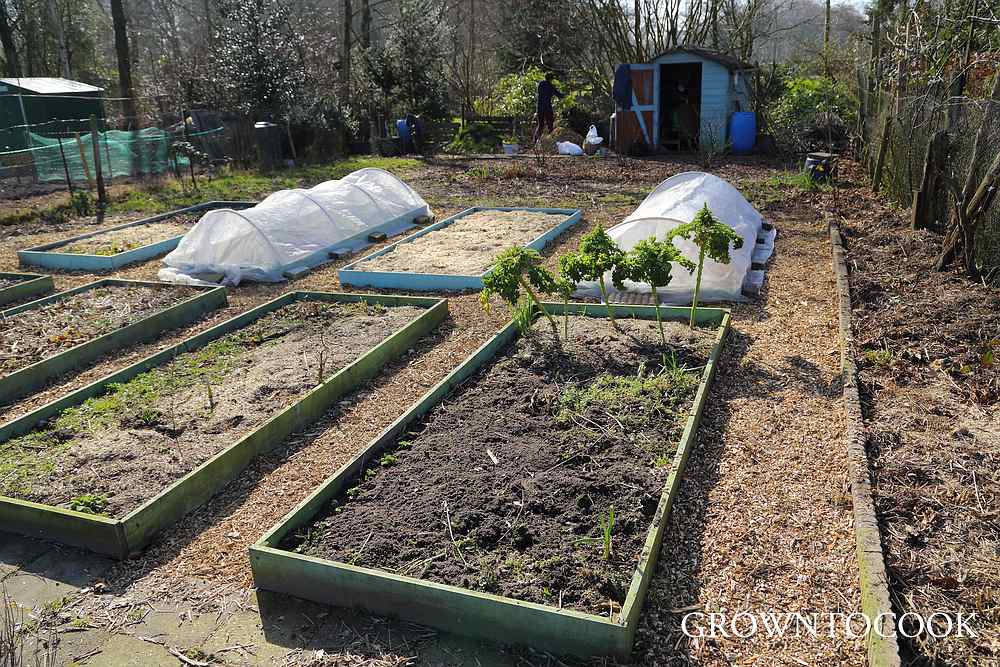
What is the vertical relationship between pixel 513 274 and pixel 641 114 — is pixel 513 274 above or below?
below

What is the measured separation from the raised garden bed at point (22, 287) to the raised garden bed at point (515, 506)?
5.19m

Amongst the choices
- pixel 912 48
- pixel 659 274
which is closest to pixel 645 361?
pixel 659 274

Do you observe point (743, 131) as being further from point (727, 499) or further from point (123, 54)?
point (123, 54)

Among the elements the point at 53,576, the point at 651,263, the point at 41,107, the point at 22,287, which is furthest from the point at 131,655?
the point at 41,107

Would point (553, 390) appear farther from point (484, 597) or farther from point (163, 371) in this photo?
point (163, 371)

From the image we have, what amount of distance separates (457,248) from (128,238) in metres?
4.43

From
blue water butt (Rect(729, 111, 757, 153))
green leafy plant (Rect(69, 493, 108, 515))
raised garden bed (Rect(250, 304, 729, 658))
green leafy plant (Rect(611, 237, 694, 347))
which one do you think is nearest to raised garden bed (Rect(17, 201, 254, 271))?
green leafy plant (Rect(69, 493, 108, 515))

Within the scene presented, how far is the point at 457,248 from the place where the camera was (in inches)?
330

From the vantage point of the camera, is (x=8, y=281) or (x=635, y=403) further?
(x=8, y=281)

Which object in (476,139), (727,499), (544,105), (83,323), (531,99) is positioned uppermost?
(531,99)

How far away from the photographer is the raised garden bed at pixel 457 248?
7328mm

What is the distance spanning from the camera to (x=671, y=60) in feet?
49.7

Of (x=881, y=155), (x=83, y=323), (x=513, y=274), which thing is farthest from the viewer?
(x=881, y=155)

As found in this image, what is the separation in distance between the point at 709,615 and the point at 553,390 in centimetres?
195
